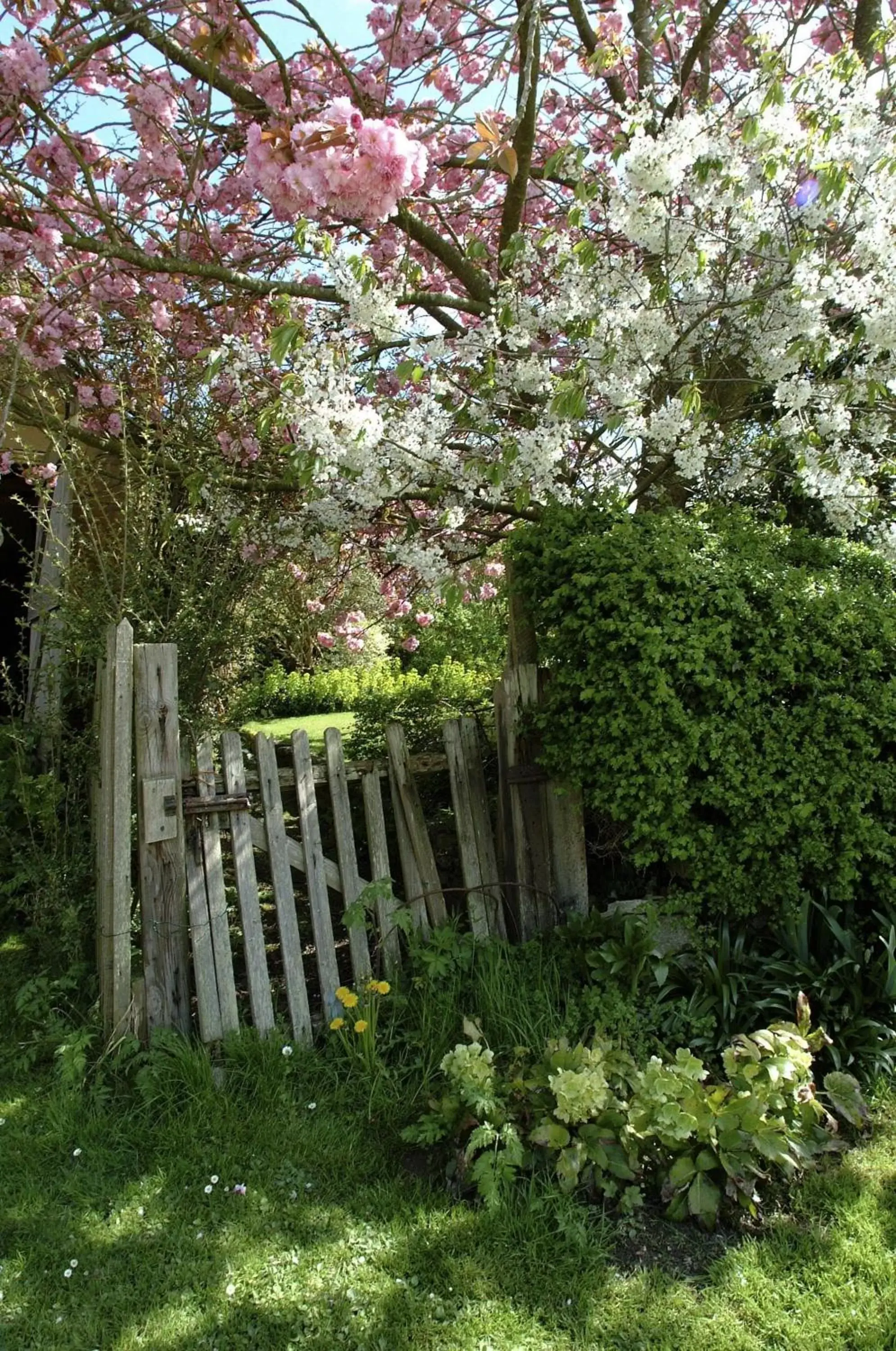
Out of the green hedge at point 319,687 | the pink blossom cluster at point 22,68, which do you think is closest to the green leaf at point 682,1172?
the pink blossom cluster at point 22,68

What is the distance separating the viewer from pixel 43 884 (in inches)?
154

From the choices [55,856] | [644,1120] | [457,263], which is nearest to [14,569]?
[55,856]

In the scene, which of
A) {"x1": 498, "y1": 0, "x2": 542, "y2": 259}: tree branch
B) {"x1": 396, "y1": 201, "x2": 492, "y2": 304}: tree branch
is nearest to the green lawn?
{"x1": 396, "y1": 201, "x2": 492, "y2": 304}: tree branch

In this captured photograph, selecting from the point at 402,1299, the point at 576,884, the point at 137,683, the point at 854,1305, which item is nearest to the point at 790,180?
the point at 576,884

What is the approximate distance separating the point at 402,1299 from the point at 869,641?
8.75ft

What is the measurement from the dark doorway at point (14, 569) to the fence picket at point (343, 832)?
134 inches

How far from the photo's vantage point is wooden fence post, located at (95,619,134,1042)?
307 centimetres

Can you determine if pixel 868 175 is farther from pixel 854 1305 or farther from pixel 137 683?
pixel 854 1305

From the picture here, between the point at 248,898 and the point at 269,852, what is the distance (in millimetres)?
187

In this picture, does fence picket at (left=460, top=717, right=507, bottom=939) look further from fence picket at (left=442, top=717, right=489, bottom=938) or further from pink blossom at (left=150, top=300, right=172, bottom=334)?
pink blossom at (left=150, top=300, right=172, bottom=334)

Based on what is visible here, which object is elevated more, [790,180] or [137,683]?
[790,180]

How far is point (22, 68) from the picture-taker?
11.1 feet

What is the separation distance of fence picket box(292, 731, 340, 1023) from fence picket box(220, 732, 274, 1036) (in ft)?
0.68

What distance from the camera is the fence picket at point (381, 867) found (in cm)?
346
